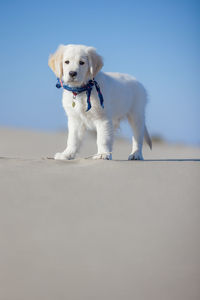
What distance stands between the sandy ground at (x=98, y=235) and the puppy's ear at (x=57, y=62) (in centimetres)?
192

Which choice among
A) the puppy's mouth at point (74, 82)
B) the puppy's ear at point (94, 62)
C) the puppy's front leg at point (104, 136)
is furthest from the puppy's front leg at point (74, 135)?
the puppy's ear at point (94, 62)

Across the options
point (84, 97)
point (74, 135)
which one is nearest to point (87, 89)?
point (84, 97)

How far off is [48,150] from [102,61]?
5.77 metres

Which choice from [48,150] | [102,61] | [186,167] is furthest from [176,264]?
[48,150]

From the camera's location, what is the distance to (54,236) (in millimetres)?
2717

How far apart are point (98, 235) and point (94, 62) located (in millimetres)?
3150

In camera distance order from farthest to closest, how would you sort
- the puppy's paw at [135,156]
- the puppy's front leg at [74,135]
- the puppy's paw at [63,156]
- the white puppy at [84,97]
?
the puppy's paw at [135,156], the puppy's front leg at [74,135], the puppy's paw at [63,156], the white puppy at [84,97]

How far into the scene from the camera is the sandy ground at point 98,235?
2.36 metres

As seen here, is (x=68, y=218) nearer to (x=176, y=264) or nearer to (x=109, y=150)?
(x=176, y=264)

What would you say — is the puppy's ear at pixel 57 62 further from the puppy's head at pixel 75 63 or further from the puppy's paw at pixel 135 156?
the puppy's paw at pixel 135 156

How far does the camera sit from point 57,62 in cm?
547

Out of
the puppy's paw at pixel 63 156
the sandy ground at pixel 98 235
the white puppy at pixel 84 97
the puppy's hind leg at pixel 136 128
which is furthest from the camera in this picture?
the puppy's hind leg at pixel 136 128

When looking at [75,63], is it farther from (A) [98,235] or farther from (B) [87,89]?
(A) [98,235]

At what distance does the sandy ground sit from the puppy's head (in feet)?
5.32
